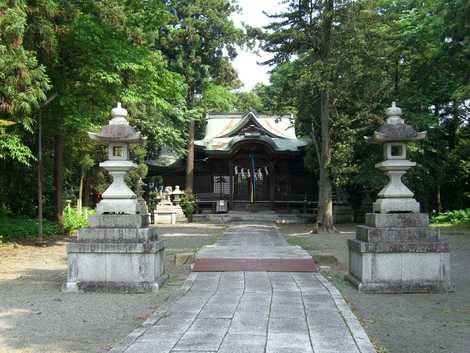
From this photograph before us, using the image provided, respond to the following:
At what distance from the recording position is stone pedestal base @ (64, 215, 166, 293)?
8273mm

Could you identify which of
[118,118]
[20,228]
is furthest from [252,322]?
[20,228]

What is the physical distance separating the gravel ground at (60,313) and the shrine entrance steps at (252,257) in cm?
84

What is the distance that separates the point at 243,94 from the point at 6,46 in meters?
37.3

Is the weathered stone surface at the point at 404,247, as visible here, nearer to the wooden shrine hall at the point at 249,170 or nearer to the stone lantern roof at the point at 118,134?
the stone lantern roof at the point at 118,134

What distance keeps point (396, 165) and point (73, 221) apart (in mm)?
15767

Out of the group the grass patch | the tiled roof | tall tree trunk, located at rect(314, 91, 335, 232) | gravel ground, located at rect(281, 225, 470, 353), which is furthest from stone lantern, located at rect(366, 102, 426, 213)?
the tiled roof

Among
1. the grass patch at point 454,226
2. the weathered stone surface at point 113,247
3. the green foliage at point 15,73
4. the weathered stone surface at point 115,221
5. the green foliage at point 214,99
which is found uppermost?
the green foliage at point 214,99

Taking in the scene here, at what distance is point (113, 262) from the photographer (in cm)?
830

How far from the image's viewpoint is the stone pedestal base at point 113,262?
827cm

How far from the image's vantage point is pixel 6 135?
41.7 feet

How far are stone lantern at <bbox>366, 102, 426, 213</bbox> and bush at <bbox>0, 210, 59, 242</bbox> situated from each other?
12692 millimetres

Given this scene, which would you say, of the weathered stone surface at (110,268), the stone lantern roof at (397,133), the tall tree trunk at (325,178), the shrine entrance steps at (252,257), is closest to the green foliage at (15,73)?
the weathered stone surface at (110,268)

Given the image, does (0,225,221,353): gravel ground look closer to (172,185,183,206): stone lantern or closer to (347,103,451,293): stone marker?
(347,103,451,293): stone marker

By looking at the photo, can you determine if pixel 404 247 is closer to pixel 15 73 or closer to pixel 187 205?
pixel 15 73
